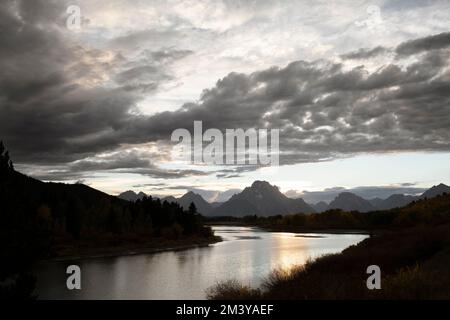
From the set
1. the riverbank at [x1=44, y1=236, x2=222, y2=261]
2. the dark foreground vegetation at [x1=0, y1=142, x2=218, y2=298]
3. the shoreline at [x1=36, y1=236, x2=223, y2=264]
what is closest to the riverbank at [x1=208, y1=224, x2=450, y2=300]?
the dark foreground vegetation at [x1=0, y1=142, x2=218, y2=298]

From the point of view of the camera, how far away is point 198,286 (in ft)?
187

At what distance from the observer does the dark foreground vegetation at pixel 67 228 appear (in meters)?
26.5

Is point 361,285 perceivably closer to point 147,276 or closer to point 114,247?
point 147,276

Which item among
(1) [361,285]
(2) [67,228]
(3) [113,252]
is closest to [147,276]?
(1) [361,285]

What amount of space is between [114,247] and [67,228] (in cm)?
1775

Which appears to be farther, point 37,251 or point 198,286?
point 198,286

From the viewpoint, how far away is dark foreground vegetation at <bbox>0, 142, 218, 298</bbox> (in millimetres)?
26528

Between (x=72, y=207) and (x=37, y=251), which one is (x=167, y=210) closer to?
(x=72, y=207)

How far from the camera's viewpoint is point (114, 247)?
117562 millimetres

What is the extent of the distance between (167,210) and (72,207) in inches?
1569

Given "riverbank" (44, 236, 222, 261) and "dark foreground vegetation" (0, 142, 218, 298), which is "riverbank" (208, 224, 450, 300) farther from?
"riverbank" (44, 236, 222, 261)
